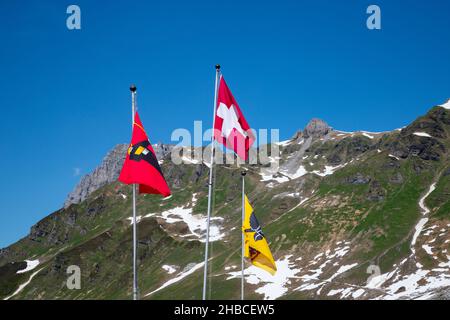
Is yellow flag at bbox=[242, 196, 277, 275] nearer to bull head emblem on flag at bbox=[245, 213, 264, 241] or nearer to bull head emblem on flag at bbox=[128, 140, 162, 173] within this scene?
bull head emblem on flag at bbox=[245, 213, 264, 241]

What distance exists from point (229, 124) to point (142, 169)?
5845 mm

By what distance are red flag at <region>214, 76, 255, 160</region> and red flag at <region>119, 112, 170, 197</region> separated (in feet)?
13.2

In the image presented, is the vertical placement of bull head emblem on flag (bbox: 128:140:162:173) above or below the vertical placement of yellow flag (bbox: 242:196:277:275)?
above

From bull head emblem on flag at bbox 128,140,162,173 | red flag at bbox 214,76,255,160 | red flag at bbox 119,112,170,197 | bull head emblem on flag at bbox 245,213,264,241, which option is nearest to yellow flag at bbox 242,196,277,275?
bull head emblem on flag at bbox 245,213,264,241

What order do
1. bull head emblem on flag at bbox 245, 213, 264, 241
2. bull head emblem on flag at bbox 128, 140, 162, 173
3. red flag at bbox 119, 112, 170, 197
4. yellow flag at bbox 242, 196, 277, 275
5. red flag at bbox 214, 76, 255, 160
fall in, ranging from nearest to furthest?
red flag at bbox 119, 112, 170, 197
bull head emblem on flag at bbox 128, 140, 162, 173
red flag at bbox 214, 76, 255, 160
yellow flag at bbox 242, 196, 277, 275
bull head emblem on flag at bbox 245, 213, 264, 241

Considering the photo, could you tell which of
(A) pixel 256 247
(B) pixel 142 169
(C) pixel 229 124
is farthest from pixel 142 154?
(A) pixel 256 247

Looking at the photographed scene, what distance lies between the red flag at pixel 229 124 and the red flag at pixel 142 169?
4.02 meters

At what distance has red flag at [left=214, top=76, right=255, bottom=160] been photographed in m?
30.6

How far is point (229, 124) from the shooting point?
30969 millimetres

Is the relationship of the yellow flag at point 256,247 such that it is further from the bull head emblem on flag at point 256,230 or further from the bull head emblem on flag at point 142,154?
the bull head emblem on flag at point 142,154

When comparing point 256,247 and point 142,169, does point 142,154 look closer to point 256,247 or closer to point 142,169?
point 142,169

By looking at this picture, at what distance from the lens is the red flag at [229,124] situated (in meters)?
30.6

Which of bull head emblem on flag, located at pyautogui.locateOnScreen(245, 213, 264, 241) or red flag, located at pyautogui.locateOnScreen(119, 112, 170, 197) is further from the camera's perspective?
bull head emblem on flag, located at pyautogui.locateOnScreen(245, 213, 264, 241)
